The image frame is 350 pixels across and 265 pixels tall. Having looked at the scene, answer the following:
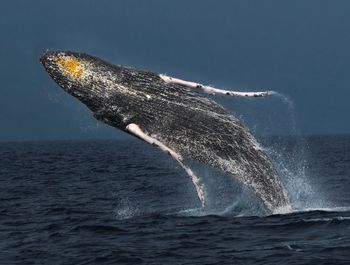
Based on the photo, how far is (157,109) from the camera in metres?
13.9

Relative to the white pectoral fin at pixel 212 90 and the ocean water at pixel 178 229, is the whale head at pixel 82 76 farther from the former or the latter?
the ocean water at pixel 178 229

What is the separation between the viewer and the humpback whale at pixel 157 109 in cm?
1381

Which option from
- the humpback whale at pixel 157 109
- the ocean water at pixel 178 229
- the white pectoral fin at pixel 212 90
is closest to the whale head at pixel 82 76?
the humpback whale at pixel 157 109

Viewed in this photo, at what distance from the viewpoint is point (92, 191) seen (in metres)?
26.6

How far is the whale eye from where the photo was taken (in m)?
13.8

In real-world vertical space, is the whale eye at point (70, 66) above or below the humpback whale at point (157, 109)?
above

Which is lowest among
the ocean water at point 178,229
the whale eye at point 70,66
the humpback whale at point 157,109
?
the ocean water at point 178,229

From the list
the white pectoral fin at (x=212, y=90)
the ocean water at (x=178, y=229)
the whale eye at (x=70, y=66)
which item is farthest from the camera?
the whale eye at (x=70, y=66)

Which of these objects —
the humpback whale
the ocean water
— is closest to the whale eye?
the humpback whale

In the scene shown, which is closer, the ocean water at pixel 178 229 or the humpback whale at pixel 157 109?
the ocean water at pixel 178 229

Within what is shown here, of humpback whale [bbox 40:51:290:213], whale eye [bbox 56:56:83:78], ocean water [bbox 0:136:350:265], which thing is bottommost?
ocean water [bbox 0:136:350:265]

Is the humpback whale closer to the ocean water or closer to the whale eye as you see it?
the whale eye

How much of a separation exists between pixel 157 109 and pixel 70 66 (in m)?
2.07

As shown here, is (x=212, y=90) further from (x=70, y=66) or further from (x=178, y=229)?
(x=178, y=229)
